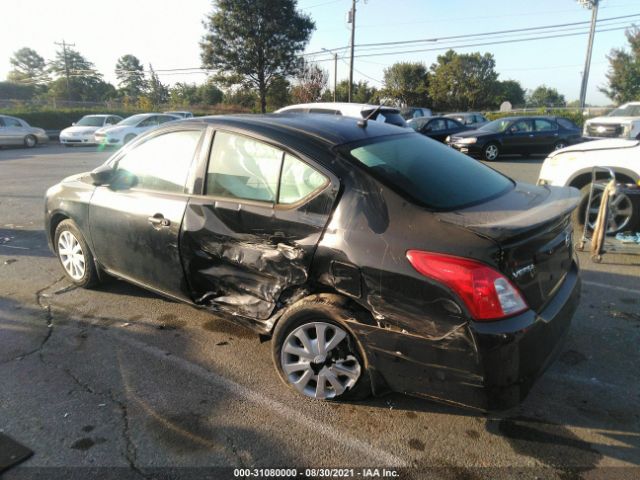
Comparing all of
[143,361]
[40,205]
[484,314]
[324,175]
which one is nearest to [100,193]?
[143,361]

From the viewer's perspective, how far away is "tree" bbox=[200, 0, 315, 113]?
33.6m

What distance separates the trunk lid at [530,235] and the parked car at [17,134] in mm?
24052

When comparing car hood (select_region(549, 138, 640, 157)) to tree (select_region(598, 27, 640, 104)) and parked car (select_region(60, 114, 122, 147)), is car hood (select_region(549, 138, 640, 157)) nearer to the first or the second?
parked car (select_region(60, 114, 122, 147))

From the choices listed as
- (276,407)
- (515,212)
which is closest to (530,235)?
(515,212)

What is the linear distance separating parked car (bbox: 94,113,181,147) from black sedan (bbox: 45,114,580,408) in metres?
16.3

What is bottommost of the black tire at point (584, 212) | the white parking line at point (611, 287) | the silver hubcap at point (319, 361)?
the white parking line at point (611, 287)

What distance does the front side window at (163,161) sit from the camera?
3.43 meters

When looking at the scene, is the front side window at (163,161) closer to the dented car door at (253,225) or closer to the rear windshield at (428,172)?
the dented car door at (253,225)

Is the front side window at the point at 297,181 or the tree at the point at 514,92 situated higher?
the tree at the point at 514,92

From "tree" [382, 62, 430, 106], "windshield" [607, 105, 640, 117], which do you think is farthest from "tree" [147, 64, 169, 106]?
"windshield" [607, 105, 640, 117]

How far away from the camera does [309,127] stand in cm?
309

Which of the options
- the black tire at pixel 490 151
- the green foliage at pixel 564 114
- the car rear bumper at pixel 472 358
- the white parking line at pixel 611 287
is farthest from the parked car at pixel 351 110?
the green foliage at pixel 564 114

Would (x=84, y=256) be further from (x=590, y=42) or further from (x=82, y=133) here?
(x=590, y=42)

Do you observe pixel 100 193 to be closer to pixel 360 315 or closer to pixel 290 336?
pixel 290 336
